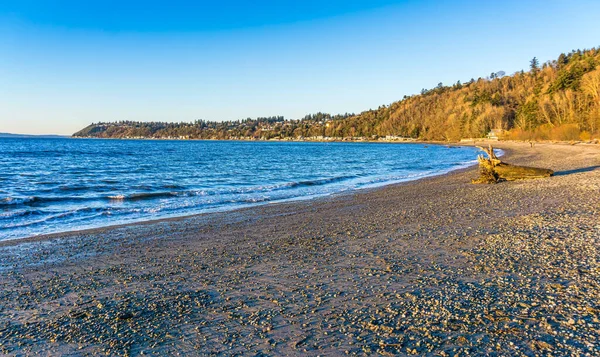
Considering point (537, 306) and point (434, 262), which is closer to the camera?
point (537, 306)

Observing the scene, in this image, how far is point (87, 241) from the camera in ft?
38.8

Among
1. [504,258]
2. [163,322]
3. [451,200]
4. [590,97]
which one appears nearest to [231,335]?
[163,322]

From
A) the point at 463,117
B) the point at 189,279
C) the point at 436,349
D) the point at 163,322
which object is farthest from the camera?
the point at 463,117

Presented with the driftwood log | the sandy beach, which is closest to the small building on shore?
the driftwood log

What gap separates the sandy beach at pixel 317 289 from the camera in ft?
16.2

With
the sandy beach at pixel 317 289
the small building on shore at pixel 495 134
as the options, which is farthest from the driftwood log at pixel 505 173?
the small building on shore at pixel 495 134

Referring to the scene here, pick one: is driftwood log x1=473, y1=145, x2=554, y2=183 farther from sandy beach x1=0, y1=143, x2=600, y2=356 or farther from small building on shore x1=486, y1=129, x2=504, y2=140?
small building on shore x1=486, y1=129, x2=504, y2=140

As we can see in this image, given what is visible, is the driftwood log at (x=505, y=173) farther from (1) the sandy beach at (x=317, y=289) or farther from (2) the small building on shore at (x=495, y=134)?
(2) the small building on shore at (x=495, y=134)

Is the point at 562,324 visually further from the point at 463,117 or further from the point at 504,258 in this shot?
the point at 463,117

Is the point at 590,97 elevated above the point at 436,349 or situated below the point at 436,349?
above

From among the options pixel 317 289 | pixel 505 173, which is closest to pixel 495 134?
pixel 505 173

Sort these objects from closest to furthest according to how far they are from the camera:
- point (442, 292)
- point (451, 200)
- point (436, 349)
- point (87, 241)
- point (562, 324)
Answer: point (436, 349)
point (562, 324)
point (442, 292)
point (87, 241)
point (451, 200)

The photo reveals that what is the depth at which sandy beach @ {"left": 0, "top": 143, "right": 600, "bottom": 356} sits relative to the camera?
16.2ft

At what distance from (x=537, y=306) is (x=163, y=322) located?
5615mm
